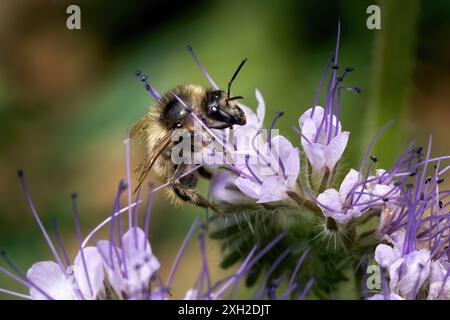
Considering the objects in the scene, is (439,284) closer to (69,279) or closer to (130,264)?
(130,264)

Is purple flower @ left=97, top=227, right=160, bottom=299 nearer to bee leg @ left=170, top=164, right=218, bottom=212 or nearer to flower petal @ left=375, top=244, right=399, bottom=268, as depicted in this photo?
bee leg @ left=170, top=164, right=218, bottom=212

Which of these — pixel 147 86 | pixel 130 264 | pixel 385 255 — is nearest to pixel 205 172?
pixel 147 86

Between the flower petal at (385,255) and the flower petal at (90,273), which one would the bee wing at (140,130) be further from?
the flower petal at (385,255)

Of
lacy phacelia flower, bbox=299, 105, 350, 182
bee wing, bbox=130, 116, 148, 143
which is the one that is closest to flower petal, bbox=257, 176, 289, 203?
lacy phacelia flower, bbox=299, 105, 350, 182

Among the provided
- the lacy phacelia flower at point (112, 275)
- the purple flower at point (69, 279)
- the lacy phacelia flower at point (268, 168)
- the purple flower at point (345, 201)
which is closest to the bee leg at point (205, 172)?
the lacy phacelia flower at point (268, 168)

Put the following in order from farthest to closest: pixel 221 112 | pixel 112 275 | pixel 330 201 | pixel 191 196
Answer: pixel 191 196
pixel 221 112
pixel 330 201
pixel 112 275

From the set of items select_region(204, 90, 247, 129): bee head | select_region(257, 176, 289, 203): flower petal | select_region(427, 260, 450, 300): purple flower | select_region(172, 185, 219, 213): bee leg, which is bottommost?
select_region(427, 260, 450, 300): purple flower
